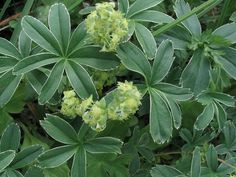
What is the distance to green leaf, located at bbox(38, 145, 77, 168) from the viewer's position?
156 cm

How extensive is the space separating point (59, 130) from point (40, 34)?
Result: 0.28 m

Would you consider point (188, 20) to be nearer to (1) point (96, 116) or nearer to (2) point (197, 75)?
(2) point (197, 75)

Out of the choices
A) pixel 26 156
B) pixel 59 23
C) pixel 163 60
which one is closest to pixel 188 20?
pixel 163 60

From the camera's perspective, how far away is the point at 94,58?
1581 millimetres

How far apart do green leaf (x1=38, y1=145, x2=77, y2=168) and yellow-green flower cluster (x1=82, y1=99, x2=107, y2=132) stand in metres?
0.18

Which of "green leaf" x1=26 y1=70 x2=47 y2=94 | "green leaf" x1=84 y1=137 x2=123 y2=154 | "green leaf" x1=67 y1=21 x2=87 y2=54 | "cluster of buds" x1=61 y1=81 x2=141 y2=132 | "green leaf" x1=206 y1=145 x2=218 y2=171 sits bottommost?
"green leaf" x1=206 y1=145 x2=218 y2=171

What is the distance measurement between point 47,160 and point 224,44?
2.05 ft

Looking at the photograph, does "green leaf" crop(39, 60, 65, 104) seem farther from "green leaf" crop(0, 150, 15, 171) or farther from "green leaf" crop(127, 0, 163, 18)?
"green leaf" crop(127, 0, 163, 18)

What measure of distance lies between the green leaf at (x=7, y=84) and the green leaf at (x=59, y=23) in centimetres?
17

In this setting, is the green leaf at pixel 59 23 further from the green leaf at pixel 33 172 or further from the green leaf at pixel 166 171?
the green leaf at pixel 166 171

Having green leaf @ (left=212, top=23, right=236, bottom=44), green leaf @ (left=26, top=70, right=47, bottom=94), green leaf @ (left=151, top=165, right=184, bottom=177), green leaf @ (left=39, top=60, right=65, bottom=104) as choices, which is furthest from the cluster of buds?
green leaf @ (left=212, top=23, right=236, bottom=44)

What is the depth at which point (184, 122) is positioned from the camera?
1.99 metres

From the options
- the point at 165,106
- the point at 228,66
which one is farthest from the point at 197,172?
the point at 228,66

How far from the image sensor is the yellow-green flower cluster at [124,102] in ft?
4.64
